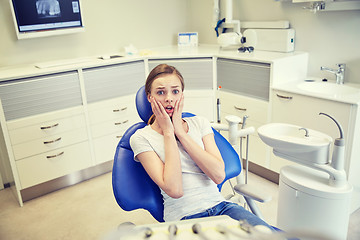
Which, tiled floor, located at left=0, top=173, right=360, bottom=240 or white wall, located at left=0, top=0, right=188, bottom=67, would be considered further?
white wall, located at left=0, top=0, right=188, bottom=67

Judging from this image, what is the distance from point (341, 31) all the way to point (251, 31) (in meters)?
0.77

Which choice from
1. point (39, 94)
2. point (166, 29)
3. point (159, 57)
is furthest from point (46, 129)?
point (166, 29)

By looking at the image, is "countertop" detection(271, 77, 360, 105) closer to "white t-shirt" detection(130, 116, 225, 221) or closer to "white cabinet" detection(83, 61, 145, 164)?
"white t-shirt" detection(130, 116, 225, 221)

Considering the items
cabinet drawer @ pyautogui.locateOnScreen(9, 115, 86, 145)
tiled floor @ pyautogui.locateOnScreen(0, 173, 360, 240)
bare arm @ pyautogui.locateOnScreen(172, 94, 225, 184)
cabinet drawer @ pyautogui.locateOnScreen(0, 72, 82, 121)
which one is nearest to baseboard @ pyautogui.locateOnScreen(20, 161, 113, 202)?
tiled floor @ pyautogui.locateOnScreen(0, 173, 360, 240)

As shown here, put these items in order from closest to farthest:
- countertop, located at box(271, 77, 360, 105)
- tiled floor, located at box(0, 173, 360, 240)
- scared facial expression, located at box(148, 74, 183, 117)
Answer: scared facial expression, located at box(148, 74, 183, 117), countertop, located at box(271, 77, 360, 105), tiled floor, located at box(0, 173, 360, 240)

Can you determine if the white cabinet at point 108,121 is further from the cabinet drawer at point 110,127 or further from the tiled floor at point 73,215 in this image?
the tiled floor at point 73,215

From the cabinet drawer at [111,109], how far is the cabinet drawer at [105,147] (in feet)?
0.57

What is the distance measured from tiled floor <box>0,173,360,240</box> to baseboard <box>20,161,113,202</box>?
0.05 metres

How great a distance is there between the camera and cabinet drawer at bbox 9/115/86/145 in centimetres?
241

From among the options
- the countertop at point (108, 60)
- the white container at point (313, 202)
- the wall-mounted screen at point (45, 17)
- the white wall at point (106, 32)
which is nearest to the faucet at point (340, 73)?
the countertop at point (108, 60)

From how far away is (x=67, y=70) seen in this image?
8.33 ft

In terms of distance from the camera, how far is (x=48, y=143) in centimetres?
256

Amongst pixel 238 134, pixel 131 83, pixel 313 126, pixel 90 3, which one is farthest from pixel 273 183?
pixel 90 3

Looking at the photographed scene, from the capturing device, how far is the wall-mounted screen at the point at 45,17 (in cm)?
252
